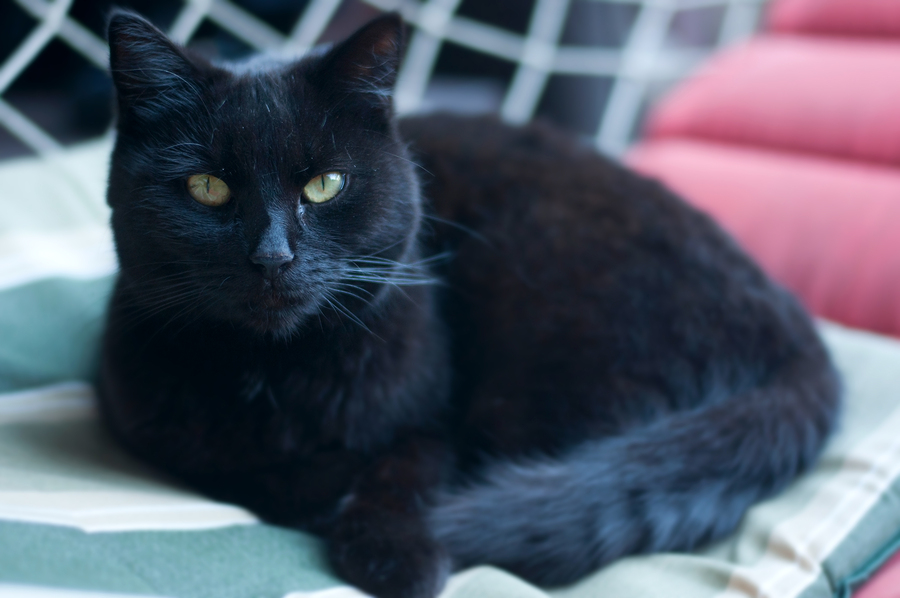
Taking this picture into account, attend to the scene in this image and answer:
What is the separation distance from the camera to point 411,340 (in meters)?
1.00

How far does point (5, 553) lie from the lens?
63 cm

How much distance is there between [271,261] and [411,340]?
32 cm

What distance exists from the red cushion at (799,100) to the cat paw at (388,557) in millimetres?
1358

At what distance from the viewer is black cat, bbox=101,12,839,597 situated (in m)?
0.79

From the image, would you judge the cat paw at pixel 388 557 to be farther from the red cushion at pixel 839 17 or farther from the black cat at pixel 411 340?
the red cushion at pixel 839 17

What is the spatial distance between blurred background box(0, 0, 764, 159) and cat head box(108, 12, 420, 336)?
115 centimetres

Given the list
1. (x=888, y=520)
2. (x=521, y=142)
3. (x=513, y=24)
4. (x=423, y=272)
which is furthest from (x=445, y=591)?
(x=513, y=24)

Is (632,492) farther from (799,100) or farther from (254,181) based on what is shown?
(799,100)

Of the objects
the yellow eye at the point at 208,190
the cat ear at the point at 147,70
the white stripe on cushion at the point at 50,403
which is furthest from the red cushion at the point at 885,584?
the white stripe on cushion at the point at 50,403

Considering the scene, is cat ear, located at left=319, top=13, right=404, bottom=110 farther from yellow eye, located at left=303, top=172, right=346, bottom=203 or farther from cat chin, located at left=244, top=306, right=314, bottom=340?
cat chin, located at left=244, top=306, right=314, bottom=340

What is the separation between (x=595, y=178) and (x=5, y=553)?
0.98m

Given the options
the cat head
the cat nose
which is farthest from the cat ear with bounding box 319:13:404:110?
the cat nose

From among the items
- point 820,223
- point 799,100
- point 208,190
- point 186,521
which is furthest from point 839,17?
point 186,521

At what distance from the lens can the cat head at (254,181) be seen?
763mm
